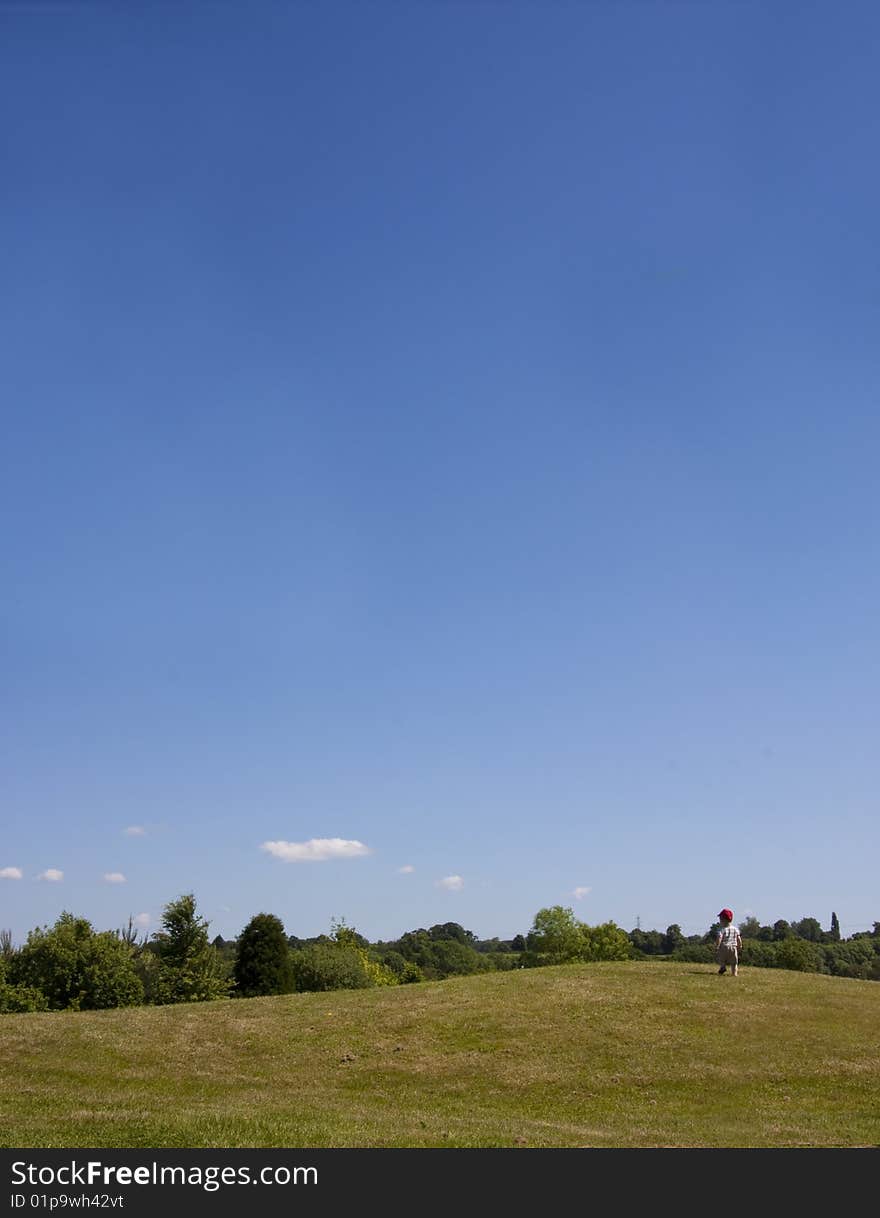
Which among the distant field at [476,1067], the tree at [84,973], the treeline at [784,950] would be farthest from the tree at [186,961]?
the treeline at [784,950]

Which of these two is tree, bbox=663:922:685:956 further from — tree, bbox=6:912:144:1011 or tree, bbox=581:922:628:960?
tree, bbox=6:912:144:1011

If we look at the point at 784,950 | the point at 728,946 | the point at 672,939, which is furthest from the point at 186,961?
the point at 672,939

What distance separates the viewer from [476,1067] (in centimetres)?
2491

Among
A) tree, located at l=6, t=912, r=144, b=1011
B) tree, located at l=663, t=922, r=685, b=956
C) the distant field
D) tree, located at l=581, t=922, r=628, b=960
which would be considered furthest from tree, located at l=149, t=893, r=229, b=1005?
tree, located at l=663, t=922, r=685, b=956

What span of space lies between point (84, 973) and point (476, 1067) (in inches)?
1458

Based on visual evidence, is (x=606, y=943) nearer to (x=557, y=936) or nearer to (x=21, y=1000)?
(x=557, y=936)

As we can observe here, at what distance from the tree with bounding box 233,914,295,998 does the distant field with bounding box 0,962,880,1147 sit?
1129cm

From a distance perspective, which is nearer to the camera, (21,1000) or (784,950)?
(21,1000)

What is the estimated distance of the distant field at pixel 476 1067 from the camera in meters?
16.7

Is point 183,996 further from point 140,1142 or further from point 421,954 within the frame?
point 421,954

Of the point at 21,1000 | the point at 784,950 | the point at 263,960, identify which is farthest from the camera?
the point at 784,950
